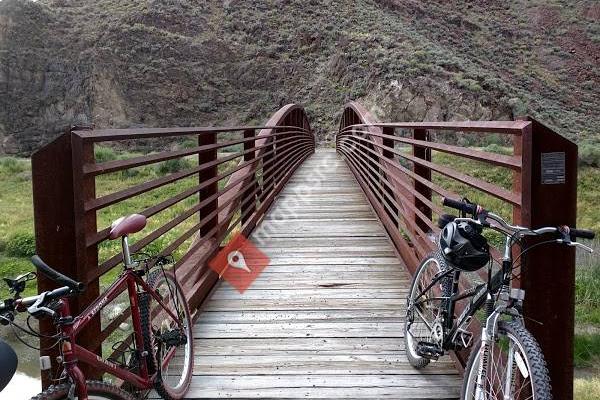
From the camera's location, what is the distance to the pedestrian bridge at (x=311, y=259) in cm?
281

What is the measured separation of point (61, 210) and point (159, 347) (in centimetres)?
82

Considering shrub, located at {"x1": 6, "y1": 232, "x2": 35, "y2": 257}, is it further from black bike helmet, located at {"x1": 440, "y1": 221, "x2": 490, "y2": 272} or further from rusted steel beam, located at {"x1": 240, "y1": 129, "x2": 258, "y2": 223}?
black bike helmet, located at {"x1": 440, "y1": 221, "x2": 490, "y2": 272}

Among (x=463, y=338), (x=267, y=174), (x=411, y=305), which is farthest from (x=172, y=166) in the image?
(x=463, y=338)

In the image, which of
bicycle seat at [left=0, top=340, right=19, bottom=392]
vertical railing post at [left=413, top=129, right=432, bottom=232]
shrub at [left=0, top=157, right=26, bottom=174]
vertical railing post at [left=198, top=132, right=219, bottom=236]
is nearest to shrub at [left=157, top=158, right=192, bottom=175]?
shrub at [left=0, top=157, right=26, bottom=174]

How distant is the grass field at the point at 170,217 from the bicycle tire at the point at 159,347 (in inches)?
144

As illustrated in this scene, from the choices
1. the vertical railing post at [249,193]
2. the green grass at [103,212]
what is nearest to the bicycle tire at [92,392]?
the vertical railing post at [249,193]

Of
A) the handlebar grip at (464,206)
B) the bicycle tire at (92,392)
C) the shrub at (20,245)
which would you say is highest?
the handlebar grip at (464,206)

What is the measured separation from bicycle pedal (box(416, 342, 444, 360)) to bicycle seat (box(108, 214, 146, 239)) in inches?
62.2

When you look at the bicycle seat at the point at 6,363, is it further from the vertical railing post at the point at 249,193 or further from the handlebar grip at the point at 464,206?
the vertical railing post at the point at 249,193

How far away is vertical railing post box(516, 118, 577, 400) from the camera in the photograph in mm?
2756

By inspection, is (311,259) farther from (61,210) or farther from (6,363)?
(6,363)

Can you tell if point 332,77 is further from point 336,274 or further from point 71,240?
point 71,240

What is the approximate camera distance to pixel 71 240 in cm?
283

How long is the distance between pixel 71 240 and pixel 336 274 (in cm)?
320
